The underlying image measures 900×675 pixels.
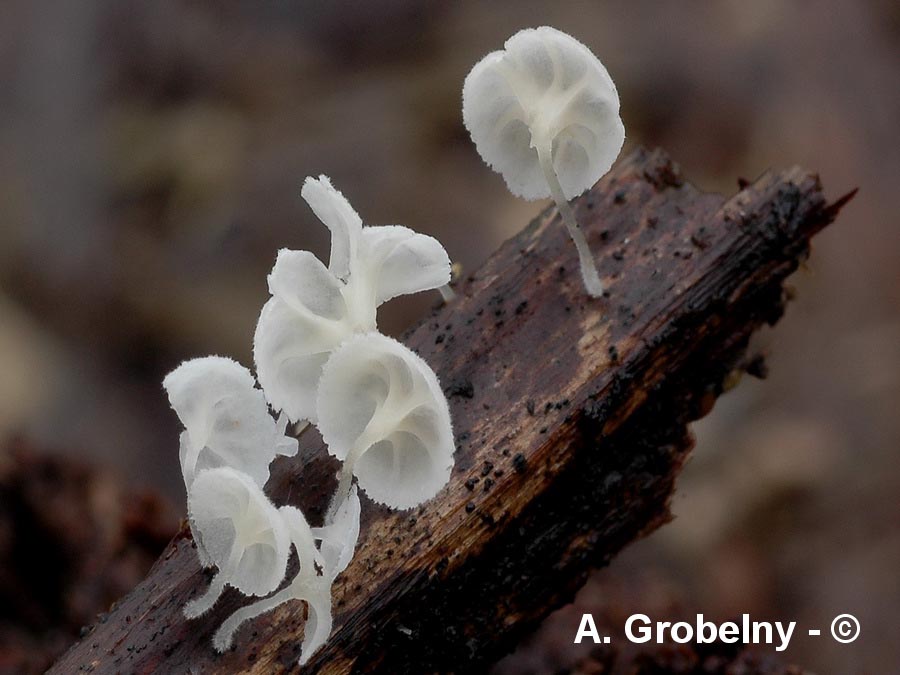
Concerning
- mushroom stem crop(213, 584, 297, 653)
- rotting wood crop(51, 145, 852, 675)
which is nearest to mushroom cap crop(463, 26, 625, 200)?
rotting wood crop(51, 145, 852, 675)

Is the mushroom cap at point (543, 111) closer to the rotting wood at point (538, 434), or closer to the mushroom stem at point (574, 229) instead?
the mushroom stem at point (574, 229)

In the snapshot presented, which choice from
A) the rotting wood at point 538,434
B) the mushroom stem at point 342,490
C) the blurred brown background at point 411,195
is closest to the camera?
the mushroom stem at point 342,490

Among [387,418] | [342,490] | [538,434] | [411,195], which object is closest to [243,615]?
[342,490]

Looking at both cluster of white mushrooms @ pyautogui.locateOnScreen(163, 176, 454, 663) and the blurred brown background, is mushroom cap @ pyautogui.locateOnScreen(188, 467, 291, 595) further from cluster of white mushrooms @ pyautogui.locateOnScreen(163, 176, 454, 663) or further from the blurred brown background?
the blurred brown background

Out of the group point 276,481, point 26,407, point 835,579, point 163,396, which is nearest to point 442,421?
point 276,481

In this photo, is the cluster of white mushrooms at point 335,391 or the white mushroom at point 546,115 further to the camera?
the white mushroom at point 546,115

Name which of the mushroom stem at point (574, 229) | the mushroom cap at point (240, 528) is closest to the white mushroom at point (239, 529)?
the mushroom cap at point (240, 528)

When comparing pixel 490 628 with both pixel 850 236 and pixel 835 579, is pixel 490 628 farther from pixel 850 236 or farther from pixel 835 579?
pixel 850 236
